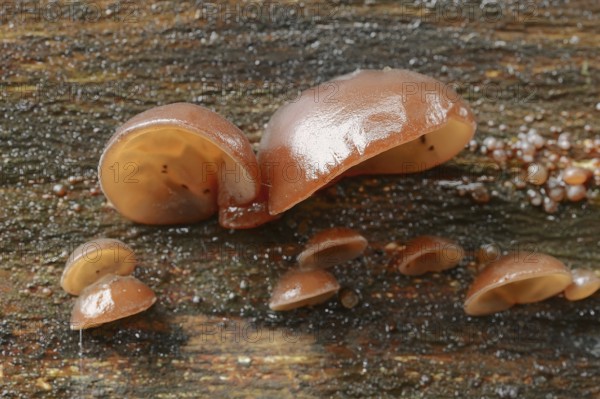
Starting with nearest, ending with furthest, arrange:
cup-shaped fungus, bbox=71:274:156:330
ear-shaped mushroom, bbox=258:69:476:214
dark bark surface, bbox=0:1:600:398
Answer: ear-shaped mushroom, bbox=258:69:476:214
cup-shaped fungus, bbox=71:274:156:330
dark bark surface, bbox=0:1:600:398

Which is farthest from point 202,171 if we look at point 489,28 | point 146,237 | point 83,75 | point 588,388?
point 588,388

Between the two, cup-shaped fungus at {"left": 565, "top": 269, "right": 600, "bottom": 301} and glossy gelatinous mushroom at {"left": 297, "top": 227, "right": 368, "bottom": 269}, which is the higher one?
glossy gelatinous mushroom at {"left": 297, "top": 227, "right": 368, "bottom": 269}

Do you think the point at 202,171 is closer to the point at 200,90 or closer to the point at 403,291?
the point at 200,90

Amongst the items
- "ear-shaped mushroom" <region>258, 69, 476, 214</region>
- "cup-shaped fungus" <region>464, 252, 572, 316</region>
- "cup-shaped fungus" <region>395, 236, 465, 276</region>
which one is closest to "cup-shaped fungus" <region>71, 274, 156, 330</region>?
"ear-shaped mushroom" <region>258, 69, 476, 214</region>

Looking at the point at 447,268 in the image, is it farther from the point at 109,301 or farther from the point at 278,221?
the point at 109,301

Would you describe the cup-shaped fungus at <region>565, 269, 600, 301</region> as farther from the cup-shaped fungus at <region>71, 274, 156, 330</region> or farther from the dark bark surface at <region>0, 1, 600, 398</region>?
the cup-shaped fungus at <region>71, 274, 156, 330</region>

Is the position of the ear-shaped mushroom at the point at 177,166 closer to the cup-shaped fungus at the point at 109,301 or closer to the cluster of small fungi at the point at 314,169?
the cluster of small fungi at the point at 314,169
